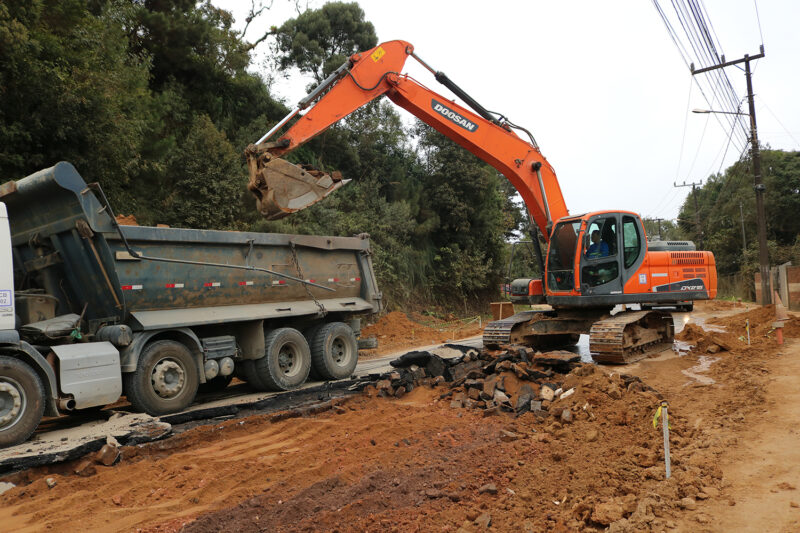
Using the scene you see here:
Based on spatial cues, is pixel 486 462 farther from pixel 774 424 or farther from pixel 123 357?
pixel 123 357

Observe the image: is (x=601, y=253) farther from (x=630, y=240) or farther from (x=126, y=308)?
(x=126, y=308)

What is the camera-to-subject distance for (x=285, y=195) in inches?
336

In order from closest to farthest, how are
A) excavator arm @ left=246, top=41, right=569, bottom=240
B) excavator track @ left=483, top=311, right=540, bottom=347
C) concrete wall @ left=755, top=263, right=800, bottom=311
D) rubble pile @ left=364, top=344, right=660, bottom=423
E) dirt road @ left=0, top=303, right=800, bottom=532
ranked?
dirt road @ left=0, top=303, right=800, bottom=532, rubble pile @ left=364, top=344, right=660, bottom=423, excavator arm @ left=246, top=41, right=569, bottom=240, excavator track @ left=483, top=311, right=540, bottom=347, concrete wall @ left=755, top=263, right=800, bottom=311

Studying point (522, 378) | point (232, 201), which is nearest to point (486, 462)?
point (522, 378)

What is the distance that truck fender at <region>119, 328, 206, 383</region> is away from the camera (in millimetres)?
7031

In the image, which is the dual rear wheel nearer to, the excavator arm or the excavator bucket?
the excavator bucket

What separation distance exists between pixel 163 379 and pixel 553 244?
7.11 meters

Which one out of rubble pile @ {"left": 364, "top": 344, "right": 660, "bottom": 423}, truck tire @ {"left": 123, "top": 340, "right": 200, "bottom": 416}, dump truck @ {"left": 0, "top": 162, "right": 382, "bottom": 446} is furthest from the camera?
truck tire @ {"left": 123, "top": 340, "right": 200, "bottom": 416}

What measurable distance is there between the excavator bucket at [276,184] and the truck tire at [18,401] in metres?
3.68

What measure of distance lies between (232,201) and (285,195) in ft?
30.1

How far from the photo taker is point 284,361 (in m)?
9.29

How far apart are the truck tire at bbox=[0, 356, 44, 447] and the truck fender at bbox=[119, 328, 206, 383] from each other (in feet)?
3.52

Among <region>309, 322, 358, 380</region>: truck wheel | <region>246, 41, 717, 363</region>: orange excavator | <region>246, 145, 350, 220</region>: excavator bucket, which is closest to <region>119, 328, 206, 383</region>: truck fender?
<region>246, 145, 350, 220</region>: excavator bucket

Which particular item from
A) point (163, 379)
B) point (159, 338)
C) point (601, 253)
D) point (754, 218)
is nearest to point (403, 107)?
point (601, 253)
